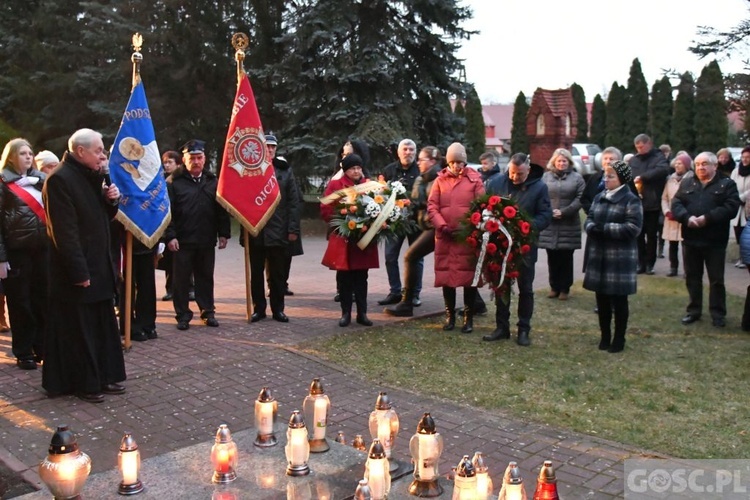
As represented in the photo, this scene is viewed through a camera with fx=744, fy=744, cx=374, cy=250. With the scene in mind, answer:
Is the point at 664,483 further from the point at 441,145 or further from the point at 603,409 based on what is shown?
the point at 441,145

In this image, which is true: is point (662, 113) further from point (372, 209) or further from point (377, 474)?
point (377, 474)

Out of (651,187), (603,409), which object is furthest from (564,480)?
(651,187)

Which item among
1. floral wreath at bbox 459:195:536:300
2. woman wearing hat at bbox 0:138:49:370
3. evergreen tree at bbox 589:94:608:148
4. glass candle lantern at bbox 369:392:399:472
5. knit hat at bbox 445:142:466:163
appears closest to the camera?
glass candle lantern at bbox 369:392:399:472

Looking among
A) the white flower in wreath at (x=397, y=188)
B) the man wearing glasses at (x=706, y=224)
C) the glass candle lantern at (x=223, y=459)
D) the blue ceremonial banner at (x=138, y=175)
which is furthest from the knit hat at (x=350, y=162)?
the glass candle lantern at (x=223, y=459)

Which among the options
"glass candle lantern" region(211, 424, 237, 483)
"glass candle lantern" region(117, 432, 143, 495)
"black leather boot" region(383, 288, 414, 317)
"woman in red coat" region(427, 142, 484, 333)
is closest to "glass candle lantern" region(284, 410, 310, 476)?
"glass candle lantern" region(211, 424, 237, 483)

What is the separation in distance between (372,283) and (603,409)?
22.2 feet

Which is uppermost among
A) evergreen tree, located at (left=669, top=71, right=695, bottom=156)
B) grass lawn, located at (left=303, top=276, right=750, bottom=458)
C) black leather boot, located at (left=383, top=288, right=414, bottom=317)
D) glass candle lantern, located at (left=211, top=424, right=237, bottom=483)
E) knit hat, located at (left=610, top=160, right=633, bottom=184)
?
evergreen tree, located at (left=669, top=71, right=695, bottom=156)

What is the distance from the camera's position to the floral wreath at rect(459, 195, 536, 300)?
26.7ft

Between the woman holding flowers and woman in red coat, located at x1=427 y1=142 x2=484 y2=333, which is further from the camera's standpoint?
the woman holding flowers

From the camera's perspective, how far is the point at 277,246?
9.46 m

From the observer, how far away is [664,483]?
4676 millimetres

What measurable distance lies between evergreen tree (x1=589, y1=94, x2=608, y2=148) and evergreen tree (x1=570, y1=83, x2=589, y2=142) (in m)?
1.27

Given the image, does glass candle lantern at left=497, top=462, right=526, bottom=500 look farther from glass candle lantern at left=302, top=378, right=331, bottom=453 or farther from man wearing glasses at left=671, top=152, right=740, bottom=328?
man wearing glasses at left=671, top=152, right=740, bottom=328

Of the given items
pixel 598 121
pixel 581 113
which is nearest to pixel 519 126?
pixel 598 121
